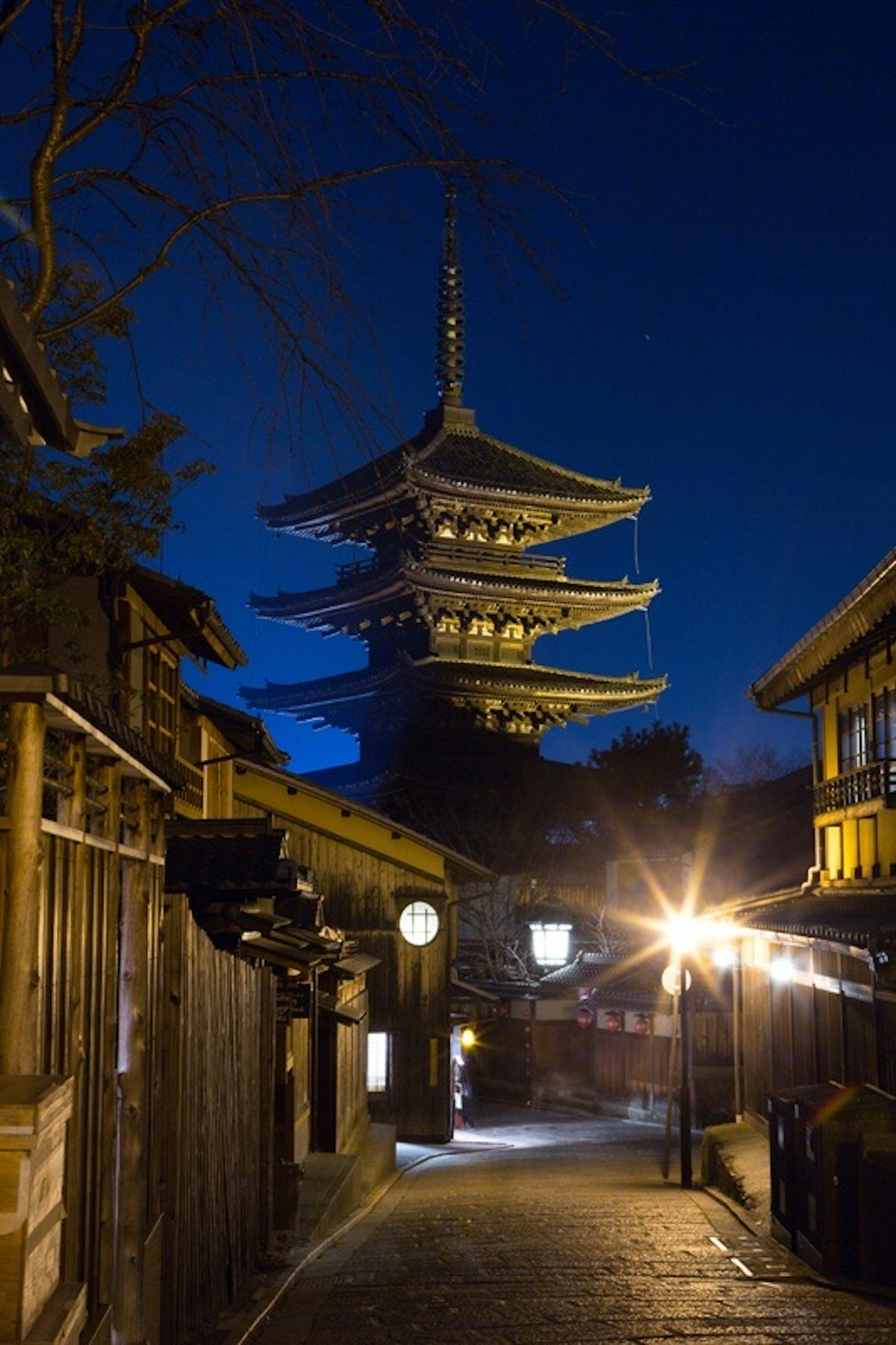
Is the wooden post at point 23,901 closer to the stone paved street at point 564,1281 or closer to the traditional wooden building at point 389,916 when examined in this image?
the stone paved street at point 564,1281

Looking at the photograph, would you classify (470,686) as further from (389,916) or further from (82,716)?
(82,716)

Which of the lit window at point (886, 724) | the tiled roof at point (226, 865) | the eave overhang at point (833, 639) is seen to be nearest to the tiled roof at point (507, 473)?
the eave overhang at point (833, 639)

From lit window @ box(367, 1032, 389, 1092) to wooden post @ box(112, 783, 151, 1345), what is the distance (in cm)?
2283

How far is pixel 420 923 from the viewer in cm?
3058

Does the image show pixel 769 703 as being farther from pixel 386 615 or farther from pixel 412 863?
pixel 386 615

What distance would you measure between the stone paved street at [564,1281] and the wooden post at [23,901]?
4.83 meters

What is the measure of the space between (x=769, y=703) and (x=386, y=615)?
24.2 meters

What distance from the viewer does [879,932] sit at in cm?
1414

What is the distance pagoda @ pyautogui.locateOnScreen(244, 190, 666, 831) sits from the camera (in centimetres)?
4497

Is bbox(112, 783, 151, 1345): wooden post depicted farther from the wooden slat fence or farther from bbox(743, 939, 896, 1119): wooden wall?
bbox(743, 939, 896, 1119): wooden wall

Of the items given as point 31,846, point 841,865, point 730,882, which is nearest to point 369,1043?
point 841,865

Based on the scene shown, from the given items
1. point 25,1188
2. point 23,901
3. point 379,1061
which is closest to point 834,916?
point 379,1061

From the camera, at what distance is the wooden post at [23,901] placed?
4766 millimetres

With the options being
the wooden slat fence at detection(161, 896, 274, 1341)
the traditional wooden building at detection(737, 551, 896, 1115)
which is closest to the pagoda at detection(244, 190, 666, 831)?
the traditional wooden building at detection(737, 551, 896, 1115)
